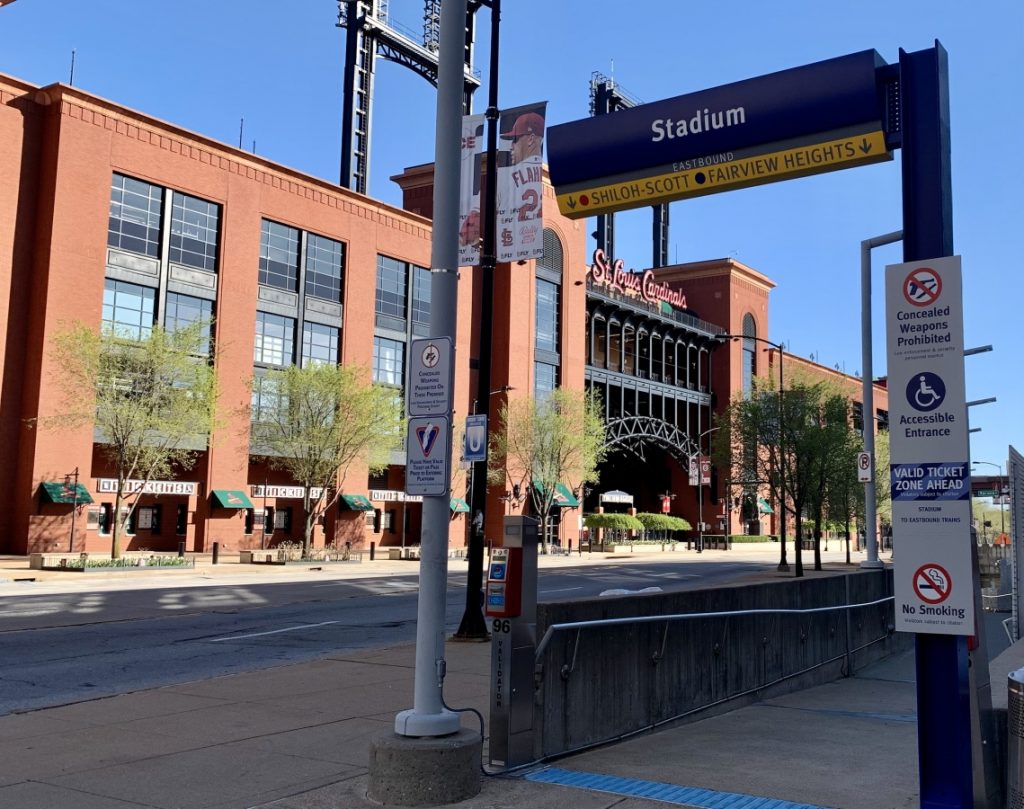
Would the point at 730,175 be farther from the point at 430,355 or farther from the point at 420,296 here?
the point at 420,296

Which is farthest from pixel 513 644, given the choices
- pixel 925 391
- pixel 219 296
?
pixel 219 296

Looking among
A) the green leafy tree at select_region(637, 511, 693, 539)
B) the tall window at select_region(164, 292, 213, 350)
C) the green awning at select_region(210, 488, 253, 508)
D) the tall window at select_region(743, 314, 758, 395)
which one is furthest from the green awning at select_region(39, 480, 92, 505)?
the tall window at select_region(743, 314, 758, 395)

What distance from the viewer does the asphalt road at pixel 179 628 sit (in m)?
12.1

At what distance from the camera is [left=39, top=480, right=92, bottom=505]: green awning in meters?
38.5

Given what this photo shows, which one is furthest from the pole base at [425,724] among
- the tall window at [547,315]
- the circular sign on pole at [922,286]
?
the tall window at [547,315]

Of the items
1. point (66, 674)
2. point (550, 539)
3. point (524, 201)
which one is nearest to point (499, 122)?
point (524, 201)

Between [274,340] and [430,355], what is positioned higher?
[274,340]

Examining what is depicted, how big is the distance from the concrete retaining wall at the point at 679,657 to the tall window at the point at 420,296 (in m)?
44.1

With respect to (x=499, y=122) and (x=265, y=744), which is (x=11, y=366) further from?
(x=265, y=744)

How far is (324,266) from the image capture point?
172 ft

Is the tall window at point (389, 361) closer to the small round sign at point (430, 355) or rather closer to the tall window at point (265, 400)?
the tall window at point (265, 400)

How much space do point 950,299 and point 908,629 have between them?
1885mm

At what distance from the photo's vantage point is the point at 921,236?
19.5ft

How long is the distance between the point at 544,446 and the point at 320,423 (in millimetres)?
17208
